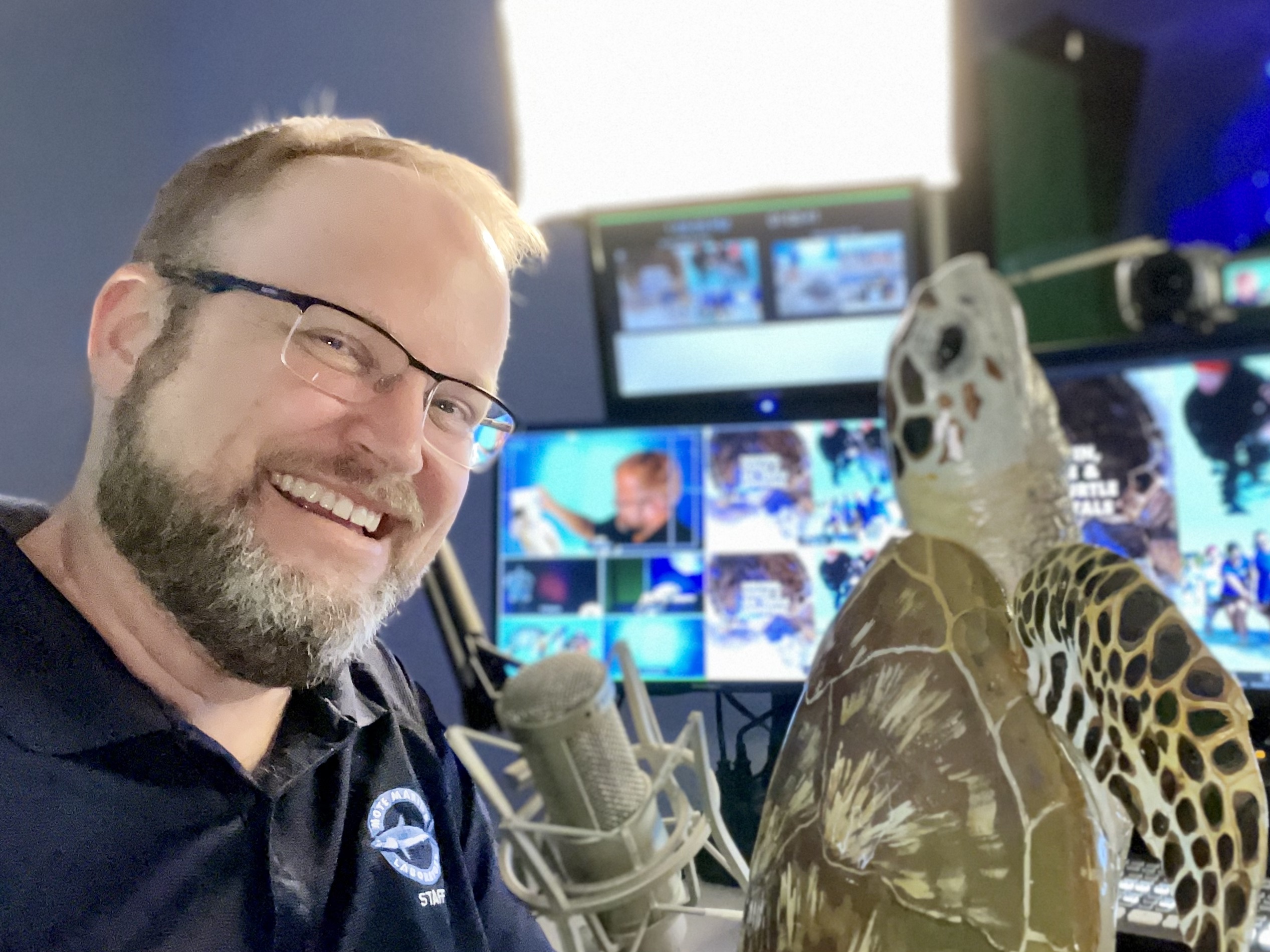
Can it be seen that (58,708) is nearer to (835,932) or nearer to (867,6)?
(835,932)

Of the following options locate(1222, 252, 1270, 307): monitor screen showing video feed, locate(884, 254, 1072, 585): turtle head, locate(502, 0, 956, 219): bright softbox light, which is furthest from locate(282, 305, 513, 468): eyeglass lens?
locate(1222, 252, 1270, 307): monitor screen showing video feed

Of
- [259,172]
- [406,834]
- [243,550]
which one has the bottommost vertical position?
[406,834]

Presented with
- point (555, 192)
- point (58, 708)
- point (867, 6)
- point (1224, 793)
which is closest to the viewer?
point (1224, 793)

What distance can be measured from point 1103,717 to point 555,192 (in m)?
1.01

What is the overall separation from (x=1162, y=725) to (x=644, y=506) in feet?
2.74

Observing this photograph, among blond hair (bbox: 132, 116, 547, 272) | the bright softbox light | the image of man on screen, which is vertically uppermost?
the bright softbox light

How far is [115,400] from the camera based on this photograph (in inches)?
21.3

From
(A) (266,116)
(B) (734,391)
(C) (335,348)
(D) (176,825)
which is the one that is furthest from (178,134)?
(D) (176,825)

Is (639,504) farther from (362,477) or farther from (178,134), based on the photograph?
(178,134)

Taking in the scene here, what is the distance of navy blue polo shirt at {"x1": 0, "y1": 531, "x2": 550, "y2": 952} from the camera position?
1.56 ft

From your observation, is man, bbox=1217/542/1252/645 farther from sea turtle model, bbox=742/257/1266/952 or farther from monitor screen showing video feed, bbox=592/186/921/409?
sea turtle model, bbox=742/257/1266/952

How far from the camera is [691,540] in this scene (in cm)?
113

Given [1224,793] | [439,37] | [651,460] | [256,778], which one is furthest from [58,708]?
[439,37]

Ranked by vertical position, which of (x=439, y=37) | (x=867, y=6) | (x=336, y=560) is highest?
(x=439, y=37)
